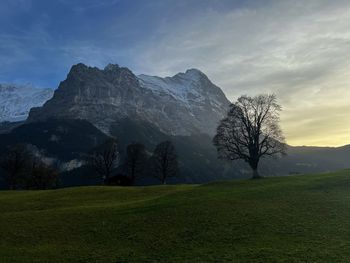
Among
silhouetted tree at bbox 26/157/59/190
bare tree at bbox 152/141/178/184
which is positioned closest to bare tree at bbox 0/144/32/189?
silhouetted tree at bbox 26/157/59/190

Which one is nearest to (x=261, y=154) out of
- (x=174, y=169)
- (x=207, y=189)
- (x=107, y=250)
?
(x=207, y=189)

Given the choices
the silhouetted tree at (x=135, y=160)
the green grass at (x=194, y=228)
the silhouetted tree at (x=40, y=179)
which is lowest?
the green grass at (x=194, y=228)

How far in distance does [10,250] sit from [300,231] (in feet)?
81.4

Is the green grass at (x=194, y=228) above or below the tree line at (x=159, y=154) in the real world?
below

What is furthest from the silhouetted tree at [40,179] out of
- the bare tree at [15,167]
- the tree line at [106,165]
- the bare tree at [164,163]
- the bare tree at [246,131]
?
the bare tree at [246,131]

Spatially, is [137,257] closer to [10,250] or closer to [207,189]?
[10,250]

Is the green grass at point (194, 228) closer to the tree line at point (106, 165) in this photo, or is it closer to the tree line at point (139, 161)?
the tree line at point (139, 161)

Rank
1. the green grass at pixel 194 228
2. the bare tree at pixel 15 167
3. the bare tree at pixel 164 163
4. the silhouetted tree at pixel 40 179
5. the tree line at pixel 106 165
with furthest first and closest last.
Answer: the silhouetted tree at pixel 40 179 < the bare tree at pixel 15 167 < the tree line at pixel 106 165 < the bare tree at pixel 164 163 < the green grass at pixel 194 228

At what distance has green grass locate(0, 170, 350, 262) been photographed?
3438cm

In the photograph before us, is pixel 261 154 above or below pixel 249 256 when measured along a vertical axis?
above

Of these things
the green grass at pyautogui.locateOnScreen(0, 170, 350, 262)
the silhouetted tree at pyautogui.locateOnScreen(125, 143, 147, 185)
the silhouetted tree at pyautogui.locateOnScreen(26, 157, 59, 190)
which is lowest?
the green grass at pyautogui.locateOnScreen(0, 170, 350, 262)

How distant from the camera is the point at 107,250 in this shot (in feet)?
122

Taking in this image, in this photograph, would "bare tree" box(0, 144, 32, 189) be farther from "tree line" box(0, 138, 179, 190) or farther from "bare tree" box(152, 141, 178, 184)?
"bare tree" box(152, 141, 178, 184)

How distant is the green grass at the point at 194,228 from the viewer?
34.4m
